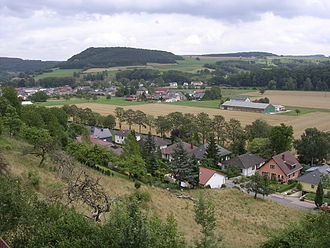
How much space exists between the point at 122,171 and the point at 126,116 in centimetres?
2453

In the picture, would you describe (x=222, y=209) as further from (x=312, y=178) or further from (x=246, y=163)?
(x=246, y=163)

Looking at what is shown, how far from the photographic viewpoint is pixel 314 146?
38.3 m

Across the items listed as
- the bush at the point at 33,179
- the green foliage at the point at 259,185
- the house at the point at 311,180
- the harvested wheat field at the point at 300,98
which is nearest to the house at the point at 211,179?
the green foliage at the point at 259,185

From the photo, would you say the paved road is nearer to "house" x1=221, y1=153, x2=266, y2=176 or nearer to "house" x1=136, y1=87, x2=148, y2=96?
"house" x1=221, y1=153, x2=266, y2=176

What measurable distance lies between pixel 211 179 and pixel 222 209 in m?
8.96

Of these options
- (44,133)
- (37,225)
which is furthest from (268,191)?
(37,225)

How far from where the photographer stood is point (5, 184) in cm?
1081

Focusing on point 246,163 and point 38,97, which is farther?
point 38,97

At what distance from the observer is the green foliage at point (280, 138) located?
39219 millimetres

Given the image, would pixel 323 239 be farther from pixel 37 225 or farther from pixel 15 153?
pixel 15 153

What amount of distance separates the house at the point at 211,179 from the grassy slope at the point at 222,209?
134 inches

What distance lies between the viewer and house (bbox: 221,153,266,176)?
3716 centimetres

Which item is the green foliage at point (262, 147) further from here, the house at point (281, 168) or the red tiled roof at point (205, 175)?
the red tiled roof at point (205, 175)

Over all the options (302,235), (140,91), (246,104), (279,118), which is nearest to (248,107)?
(246,104)
